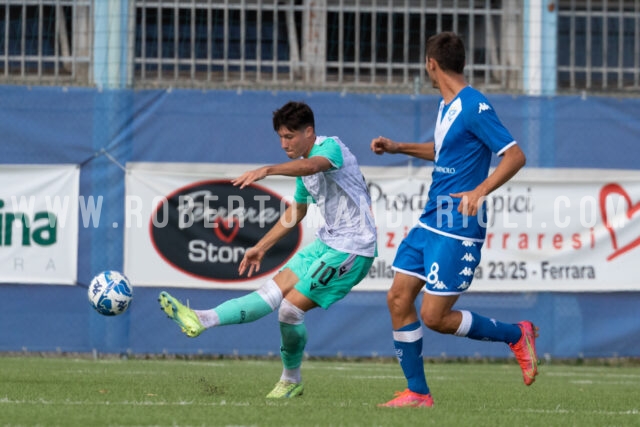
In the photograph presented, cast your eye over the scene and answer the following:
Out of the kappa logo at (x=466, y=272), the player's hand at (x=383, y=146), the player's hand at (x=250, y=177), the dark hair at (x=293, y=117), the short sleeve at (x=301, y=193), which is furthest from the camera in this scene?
the short sleeve at (x=301, y=193)

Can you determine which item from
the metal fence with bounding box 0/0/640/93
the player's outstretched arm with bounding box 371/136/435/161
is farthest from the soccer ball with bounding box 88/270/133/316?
the metal fence with bounding box 0/0/640/93

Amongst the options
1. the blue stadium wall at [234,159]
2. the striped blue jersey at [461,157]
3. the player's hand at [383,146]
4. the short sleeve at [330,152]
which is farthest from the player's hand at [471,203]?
the blue stadium wall at [234,159]

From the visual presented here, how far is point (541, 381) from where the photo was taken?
1015 centimetres

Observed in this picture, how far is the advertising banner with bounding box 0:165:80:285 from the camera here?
12000 millimetres

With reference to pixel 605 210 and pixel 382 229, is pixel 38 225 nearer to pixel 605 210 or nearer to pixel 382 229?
pixel 382 229

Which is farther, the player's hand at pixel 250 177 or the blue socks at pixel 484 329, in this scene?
the blue socks at pixel 484 329

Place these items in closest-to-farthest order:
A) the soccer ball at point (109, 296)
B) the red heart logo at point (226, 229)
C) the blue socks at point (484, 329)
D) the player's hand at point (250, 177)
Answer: the player's hand at point (250, 177)
the blue socks at point (484, 329)
the soccer ball at point (109, 296)
the red heart logo at point (226, 229)

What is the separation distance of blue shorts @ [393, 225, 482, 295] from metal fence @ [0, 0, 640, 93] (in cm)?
598

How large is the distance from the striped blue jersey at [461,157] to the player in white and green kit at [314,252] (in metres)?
0.82

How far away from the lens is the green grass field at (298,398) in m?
5.96

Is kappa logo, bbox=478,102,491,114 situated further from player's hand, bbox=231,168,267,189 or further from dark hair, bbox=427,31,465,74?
player's hand, bbox=231,168,267,189

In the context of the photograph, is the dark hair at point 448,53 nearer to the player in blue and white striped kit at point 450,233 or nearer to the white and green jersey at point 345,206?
the player in blue and white striped kit at point 450,233

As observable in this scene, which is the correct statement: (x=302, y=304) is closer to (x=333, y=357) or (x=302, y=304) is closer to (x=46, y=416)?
(x=46, y=416)

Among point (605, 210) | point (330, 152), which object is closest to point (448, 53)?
point (330, 152)
